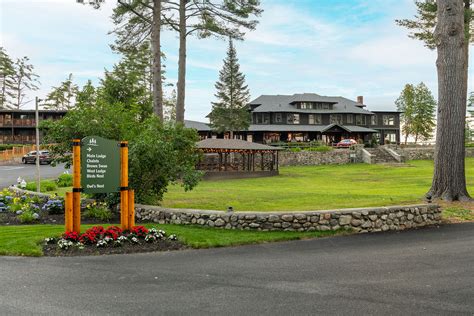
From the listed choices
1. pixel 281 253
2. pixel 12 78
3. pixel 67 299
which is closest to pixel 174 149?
pixel 281 253

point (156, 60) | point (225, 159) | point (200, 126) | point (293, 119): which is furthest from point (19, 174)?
point (293, 119)

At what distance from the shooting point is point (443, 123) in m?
13.9

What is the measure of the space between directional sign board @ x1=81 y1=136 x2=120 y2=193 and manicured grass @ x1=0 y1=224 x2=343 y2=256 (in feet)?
4.31

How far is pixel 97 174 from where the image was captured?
29.3ft

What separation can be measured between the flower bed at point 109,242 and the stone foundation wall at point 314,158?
1480 inches

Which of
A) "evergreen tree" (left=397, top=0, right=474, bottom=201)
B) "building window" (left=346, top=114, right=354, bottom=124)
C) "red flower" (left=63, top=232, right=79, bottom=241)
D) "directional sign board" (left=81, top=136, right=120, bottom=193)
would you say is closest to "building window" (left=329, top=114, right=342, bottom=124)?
"building window" (left=346, top=114, right=354, bottom=124)

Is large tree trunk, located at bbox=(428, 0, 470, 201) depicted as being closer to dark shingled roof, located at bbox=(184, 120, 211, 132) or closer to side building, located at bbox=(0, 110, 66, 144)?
dark shingled roof, located at bbox=(184, 120, 211, 132)

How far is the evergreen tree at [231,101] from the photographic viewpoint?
60.4 m

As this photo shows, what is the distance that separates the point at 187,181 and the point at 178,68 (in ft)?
48.9

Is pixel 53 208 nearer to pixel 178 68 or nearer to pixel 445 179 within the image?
pixel 445 179

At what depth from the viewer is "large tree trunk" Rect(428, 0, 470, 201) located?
13547mm

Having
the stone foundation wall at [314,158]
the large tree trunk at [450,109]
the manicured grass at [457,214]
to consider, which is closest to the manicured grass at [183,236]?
the manicured grass at [457,214]

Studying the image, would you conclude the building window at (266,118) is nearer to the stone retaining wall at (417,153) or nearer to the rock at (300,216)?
the stone retaining wall at (417,153)

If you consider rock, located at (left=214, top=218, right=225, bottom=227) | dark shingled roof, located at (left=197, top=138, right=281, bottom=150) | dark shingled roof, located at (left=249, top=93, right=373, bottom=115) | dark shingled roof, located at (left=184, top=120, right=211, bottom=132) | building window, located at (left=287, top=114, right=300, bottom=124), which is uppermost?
dark shingled roof, located at (left=249, top=93, right=373, bottom=115)
